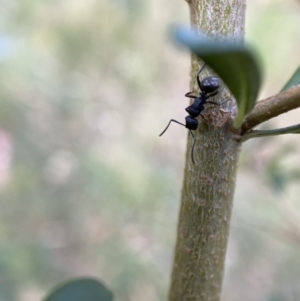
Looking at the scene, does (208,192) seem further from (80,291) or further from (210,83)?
(80,291)

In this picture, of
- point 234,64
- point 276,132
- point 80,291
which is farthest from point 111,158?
point 234,64

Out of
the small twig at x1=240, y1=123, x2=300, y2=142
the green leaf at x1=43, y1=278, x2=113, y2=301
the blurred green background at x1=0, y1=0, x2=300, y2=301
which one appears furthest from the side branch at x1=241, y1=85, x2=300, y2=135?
the blurred green background at x1=0, y1=0, x2=300, y2=301

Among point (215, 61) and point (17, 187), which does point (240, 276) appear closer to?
point (17, 187)

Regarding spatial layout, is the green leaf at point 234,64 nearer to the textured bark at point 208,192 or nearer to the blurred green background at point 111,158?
the textured bark at point 208,192

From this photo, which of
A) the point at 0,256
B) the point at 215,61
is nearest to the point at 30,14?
the point at 0,256

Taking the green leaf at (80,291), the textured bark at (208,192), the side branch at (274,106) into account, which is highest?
the side branch at (274,106)

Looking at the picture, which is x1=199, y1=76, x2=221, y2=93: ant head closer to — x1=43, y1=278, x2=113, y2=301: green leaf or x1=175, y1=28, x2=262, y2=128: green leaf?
x1=175, y1=28, x2=262, y2=128: green leaf

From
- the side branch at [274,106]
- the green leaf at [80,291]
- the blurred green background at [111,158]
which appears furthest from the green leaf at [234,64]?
the blurred green background at [111,158]
